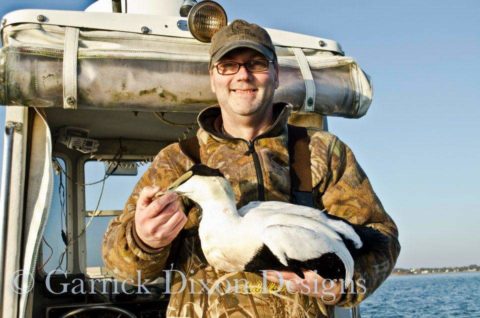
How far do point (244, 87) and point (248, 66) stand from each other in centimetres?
12

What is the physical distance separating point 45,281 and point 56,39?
292 cm

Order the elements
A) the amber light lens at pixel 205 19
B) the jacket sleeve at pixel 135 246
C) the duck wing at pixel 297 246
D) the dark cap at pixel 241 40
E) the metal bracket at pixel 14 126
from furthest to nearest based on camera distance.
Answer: the amber light lens at pixel 205 19 < the metal bracket at pixel 14 126 < the dark cap at pixel 241 40 < the jacket sleeve at pixel 135 246 < the duck wing at pixel 297 246

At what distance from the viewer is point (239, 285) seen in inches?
112

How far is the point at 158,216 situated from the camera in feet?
8.25

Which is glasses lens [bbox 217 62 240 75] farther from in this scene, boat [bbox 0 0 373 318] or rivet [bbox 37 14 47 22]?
rivet [bbox 37 14 47 22]

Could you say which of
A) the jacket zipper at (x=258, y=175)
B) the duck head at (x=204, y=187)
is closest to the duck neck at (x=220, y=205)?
the duck head at (x=204, y=187)

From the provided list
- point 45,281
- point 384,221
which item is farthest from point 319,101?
point 45,281

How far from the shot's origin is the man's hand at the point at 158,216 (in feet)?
8.20

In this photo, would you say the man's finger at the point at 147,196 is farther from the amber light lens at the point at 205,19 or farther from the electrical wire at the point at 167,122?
the electrical wire at the point at 167,122

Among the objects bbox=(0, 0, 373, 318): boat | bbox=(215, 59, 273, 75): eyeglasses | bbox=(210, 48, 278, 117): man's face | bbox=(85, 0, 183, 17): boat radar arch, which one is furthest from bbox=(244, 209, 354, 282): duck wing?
bbox=(85, 0, 183, 17): boat radar arch

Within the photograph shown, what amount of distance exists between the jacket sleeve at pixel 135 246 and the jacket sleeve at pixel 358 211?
0.72 m

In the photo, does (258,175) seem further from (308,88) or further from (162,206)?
(308,88)

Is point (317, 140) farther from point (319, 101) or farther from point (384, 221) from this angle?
point (319, 101)

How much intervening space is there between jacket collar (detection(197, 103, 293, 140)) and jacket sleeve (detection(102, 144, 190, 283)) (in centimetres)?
21
